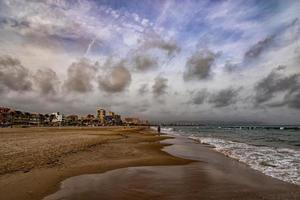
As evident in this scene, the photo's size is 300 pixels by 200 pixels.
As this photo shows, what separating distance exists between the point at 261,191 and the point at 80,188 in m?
7.19

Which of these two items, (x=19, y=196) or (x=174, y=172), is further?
(x=174, y=172)

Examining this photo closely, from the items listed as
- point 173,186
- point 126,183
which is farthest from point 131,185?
point 173,186

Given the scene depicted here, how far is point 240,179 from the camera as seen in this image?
11.2 meters

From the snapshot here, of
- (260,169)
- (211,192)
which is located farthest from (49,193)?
(260,169)

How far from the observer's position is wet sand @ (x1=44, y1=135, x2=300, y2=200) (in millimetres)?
8312

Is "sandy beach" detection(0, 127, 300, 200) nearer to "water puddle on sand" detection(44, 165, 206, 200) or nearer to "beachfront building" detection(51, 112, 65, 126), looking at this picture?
"water puddle on sand" detection(44, 165, 206, 200)

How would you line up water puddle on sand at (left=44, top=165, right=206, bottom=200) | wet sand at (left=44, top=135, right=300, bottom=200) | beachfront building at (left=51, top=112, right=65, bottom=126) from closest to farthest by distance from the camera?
water puddle on sand at (left=44, top=165, right=206, bottom=200), wet sand at (left=44, top=135, right=300, bottom=200), beachfront building at (left=51, top=112, right=65, bottom=126)

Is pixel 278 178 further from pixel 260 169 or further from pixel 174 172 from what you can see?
pixel 174 172

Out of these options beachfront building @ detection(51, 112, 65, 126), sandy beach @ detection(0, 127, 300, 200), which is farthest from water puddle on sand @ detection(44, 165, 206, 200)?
beachfront building @ detection(51, 112, 65, 126)

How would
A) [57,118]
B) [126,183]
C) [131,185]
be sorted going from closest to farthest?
[131,185] → [126,183] → [57,118]

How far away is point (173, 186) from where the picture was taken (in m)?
9.61

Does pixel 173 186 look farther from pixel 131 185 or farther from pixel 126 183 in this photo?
pixel 126 183

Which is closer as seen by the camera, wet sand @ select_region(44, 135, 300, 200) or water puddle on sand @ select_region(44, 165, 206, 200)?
water puddle on sand @ select_region(44, 165, 206, 200)

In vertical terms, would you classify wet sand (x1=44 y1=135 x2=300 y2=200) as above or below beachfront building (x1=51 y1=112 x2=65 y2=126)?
below
